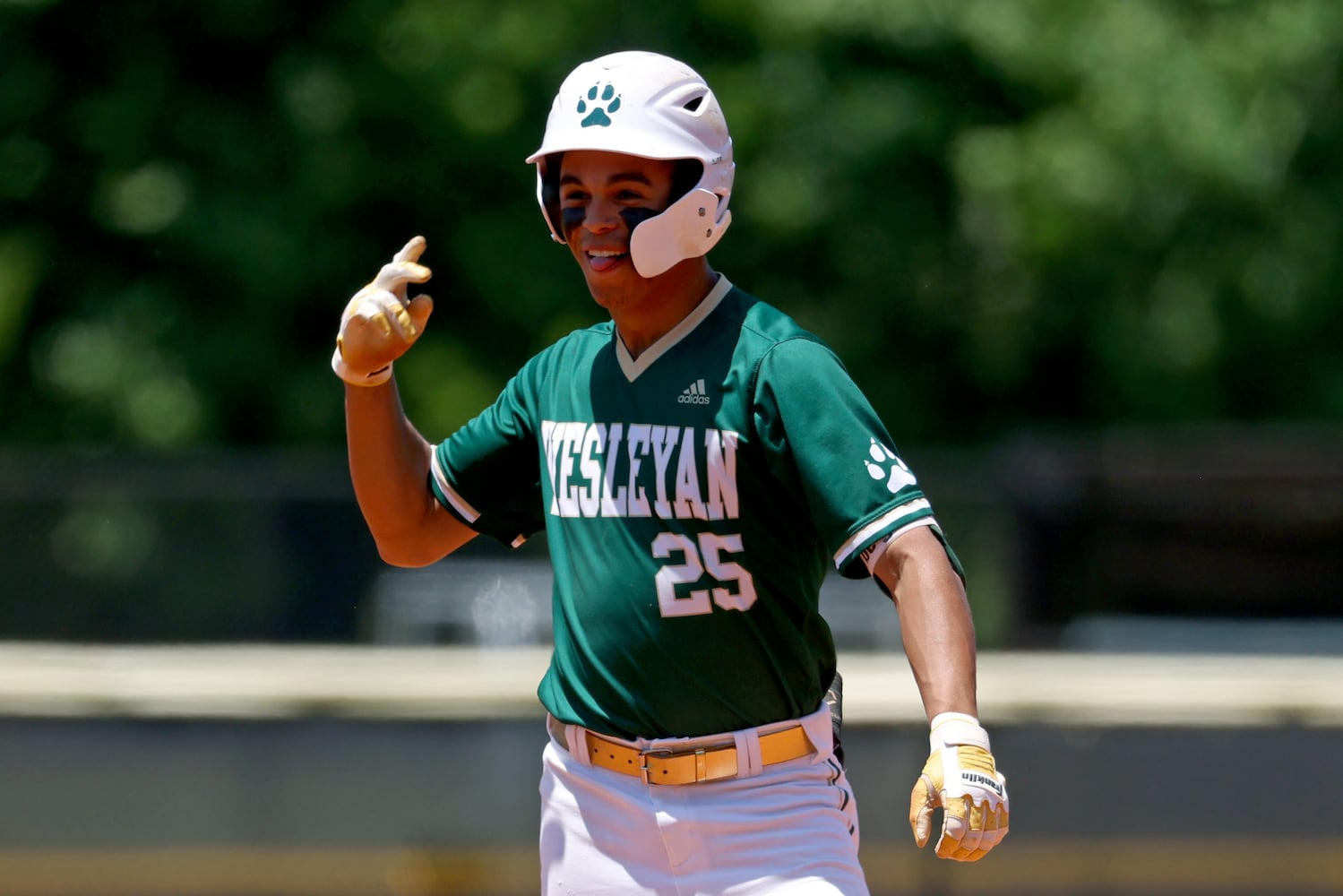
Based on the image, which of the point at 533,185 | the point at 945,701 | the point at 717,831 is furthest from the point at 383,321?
the point at 533,185

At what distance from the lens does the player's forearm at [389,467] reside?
334cm

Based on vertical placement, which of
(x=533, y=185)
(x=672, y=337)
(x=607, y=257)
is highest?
(x=533, y=185)

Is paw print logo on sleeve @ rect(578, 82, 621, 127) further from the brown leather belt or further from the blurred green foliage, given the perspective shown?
the blurred green foliage

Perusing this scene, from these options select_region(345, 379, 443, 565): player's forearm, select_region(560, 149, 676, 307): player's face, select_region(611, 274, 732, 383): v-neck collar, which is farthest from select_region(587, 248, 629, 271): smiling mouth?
select_region(345, 379, 443, 565): player's forearm

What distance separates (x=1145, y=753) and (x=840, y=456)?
438 centimetres

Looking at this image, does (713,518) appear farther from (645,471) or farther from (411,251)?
(411,251)

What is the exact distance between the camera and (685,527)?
2.99 m

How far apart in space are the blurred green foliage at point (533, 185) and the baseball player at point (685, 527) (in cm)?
764

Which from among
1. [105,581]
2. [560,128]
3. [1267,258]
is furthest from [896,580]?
[1267,258]

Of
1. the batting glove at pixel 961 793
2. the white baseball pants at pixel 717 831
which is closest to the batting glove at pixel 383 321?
the white baseball pants at pixel 717 831

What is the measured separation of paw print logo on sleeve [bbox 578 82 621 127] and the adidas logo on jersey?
18.4 inches

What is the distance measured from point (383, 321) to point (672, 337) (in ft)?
1.72

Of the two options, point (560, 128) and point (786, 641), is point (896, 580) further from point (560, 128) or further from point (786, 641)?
point (560, 128)

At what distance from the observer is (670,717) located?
2.99 meters
